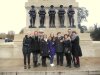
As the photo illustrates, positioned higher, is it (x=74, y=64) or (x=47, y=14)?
(x=47, y=14)

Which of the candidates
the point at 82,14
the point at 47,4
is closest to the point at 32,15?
the point at 47,4

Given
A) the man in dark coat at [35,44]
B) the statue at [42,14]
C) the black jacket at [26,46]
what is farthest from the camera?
the statue at [42,14]

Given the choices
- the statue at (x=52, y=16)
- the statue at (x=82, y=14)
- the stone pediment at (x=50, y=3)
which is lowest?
the statue at (x=52, y=16)

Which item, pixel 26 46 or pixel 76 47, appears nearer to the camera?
pixel 26 46

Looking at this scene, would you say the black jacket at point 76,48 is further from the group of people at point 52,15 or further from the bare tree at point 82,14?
the bare tree at point 82,14

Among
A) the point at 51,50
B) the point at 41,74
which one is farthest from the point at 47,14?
the point at 41,74

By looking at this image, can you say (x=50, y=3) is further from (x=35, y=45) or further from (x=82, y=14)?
Result: (x=82, y=14)

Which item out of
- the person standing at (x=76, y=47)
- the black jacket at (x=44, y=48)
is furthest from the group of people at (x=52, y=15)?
the person standing at (x=76, y=47)

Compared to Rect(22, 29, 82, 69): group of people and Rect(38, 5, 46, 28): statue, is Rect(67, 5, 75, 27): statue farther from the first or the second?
Rect(22, 29, 82, 69): group of people

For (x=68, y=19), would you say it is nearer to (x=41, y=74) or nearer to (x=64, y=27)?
(x=64, y=27)

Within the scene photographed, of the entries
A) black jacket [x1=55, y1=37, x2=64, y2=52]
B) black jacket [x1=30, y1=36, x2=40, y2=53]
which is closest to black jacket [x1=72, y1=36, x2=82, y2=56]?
black jacket [x1=55, y1=37, x2=64, y2=52]

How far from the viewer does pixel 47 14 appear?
79.6 feet

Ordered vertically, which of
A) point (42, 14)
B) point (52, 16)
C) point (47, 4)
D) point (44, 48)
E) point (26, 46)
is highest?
point (47, 4)

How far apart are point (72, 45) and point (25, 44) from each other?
2.30 meters
